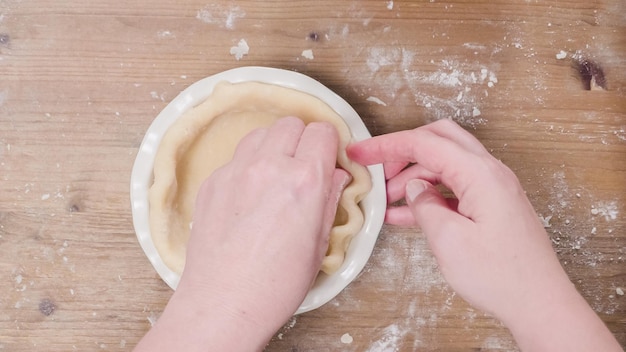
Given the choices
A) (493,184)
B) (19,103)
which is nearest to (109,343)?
(19,103)

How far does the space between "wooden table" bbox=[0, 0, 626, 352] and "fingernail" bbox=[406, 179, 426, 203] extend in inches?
7.8

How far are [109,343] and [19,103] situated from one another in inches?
17.8

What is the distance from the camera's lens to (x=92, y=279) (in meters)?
1.01

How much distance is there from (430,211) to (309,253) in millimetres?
169

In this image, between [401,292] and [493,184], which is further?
[401,292]

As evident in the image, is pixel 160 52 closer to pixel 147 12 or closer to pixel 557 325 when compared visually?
pixel 147 12

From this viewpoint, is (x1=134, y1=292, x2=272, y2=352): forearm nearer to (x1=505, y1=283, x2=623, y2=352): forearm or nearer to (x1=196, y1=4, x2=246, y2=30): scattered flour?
(x1=505, y1=283, x2=623, y2=352): forearm

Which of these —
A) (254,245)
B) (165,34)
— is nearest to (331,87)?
(165,34)

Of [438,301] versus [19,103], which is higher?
[19,103]

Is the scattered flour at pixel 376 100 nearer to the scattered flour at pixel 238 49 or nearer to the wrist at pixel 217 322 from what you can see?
the scattered flour at pixel 238 49

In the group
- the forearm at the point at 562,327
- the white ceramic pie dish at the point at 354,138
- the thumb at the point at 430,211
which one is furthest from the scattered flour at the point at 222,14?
the forearm at the point at 562,327

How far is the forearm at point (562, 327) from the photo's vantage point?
676mm

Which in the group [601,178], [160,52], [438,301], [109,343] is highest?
[160,52]

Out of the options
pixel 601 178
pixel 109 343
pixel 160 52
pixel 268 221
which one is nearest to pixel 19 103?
pixel 160 52
